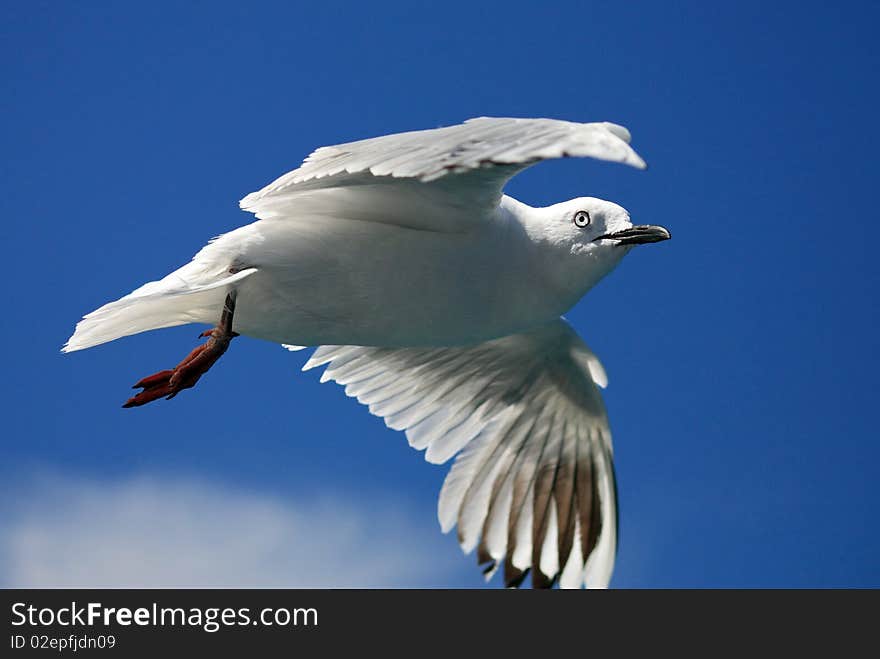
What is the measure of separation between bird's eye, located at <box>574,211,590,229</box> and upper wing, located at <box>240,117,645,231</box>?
0.57 m

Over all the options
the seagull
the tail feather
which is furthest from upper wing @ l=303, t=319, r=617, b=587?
the tail feather

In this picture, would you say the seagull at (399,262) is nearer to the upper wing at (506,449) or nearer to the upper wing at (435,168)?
the upper wing at (435,168)

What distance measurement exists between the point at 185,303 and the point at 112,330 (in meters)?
0.36

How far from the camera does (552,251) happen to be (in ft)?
19.6

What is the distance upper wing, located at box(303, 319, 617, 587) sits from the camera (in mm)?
7434

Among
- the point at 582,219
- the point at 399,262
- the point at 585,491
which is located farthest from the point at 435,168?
the point at 585,491

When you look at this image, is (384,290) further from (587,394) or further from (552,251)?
(587,394)

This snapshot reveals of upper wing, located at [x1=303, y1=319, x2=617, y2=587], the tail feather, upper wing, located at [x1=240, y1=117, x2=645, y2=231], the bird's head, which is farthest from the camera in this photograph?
upper wing, located at [x1=303, y1=319, x2=617, y2=587]

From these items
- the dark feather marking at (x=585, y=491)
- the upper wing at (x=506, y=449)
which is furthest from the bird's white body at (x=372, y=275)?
the dark feather marking at (x=585, y=491)

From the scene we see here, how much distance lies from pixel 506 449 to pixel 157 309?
255cm

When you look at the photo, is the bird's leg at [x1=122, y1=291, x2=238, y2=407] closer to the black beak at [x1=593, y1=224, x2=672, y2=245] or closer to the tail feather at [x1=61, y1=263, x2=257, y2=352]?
the tail feather at [x1=61, y1=263, x2=257, y2=352]

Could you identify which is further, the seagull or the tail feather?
the tail feather

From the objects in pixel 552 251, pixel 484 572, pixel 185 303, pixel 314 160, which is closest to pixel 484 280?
pixel 552 251

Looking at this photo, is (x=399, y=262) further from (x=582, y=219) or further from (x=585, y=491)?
(x=585, y=491)
